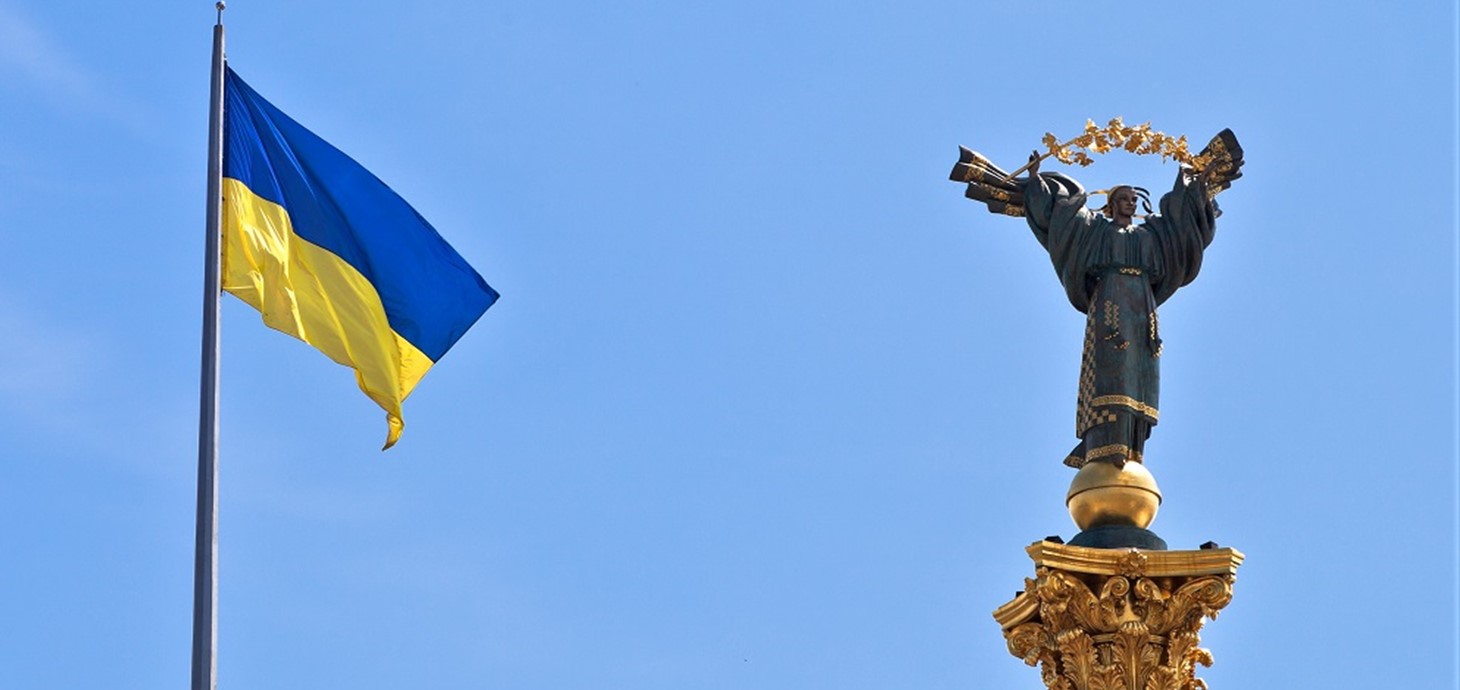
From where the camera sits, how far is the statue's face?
31531mm

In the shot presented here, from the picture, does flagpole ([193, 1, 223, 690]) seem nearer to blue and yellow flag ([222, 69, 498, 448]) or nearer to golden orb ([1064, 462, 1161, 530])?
blue and yellow flag ([222, 69, 498, 448])

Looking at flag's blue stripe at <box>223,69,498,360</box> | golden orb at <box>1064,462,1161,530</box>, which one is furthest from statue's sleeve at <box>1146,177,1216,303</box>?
flag's blue stripe at <box>223,69,498,360</box>

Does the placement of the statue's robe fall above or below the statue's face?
below

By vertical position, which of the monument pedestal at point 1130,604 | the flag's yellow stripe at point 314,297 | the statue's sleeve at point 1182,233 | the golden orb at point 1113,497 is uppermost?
the statue's sleeve at point 1182,233

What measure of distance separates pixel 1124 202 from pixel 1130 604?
3.89m

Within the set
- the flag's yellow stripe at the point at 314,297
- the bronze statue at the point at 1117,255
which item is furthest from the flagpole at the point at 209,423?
the bronze statue at the point at 1117,255

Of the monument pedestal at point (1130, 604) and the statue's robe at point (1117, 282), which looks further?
the statue's robe at point (1117, 282)

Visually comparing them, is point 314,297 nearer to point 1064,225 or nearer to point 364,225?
point 364,225

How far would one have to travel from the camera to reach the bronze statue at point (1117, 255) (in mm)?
30672

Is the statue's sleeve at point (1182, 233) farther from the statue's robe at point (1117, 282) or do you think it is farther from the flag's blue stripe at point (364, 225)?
the flag's blue stripe at point (364, 225)

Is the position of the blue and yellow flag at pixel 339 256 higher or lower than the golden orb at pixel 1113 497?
higher

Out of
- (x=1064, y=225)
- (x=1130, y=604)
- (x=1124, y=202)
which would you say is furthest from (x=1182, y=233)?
(x=1130, y=604)

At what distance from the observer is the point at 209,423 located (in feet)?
97.7

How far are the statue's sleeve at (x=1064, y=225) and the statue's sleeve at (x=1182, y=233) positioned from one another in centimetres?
60
